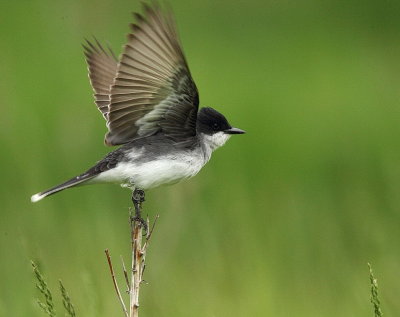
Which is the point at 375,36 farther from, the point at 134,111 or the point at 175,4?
the point at 134,111

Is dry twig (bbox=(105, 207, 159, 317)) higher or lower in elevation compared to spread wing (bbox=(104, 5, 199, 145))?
lower

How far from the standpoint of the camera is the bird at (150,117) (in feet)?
14.6

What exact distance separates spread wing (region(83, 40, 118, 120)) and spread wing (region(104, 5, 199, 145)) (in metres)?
0.57

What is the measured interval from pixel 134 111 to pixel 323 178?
593 centimetres

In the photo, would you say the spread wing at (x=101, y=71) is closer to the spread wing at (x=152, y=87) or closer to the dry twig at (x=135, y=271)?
the spread wing at (x=152, y=87)

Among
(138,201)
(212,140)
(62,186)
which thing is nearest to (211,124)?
(212,140)

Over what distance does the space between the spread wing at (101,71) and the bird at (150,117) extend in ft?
1.46

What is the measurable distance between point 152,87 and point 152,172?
1.25ft

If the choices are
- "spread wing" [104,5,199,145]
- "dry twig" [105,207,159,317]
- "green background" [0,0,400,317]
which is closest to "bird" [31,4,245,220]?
"spread wing" [104,5,199,145]

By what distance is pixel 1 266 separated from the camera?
18.9 feet

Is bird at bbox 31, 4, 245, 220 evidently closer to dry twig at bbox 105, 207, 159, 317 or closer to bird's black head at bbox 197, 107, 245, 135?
bird's black head at bbox 197, 107, 245, 135

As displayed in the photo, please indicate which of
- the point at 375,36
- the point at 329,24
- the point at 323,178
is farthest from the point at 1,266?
the point at 329,24

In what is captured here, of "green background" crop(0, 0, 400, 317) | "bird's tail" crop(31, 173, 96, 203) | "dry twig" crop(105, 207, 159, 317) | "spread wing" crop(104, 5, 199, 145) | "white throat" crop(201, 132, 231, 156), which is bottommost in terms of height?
"green background" crop(0, 0, 400, 317)

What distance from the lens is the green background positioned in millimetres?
6301
